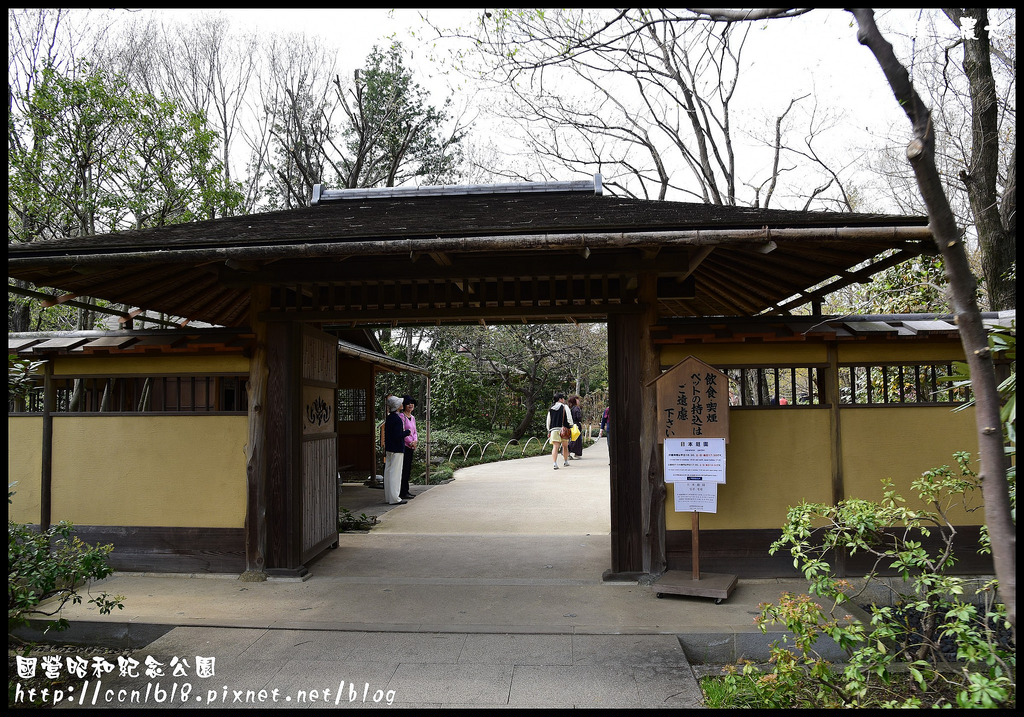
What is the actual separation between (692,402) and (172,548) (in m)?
5.16

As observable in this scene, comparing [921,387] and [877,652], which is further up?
[921,387]

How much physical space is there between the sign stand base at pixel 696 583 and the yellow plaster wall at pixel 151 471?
4020 millimetres

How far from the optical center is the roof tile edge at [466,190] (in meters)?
7.99

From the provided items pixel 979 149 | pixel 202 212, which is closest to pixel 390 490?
pixel 202 212

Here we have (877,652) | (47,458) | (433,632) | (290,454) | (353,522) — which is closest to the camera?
(877,652)

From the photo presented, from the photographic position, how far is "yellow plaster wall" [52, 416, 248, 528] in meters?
6.47

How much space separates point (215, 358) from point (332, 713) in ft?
13.1

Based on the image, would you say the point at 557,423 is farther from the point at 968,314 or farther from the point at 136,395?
the point at 968,314

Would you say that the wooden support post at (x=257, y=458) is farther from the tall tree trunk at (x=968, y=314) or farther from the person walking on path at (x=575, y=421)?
the person walking on path at (x=575, y=421)

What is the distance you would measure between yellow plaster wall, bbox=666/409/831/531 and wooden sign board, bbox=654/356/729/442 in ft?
1.75

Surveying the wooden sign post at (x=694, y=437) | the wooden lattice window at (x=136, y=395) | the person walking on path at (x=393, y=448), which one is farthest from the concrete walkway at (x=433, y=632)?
the person walking on path at (x=393, y=448)

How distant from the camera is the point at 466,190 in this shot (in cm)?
814

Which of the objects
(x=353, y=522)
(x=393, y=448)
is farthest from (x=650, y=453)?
(x=393, y=448)

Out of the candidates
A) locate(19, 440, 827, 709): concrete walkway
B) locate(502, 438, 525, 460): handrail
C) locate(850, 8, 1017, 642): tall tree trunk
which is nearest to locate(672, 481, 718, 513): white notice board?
locate(19, 440, 827, 709): concrete walkway
